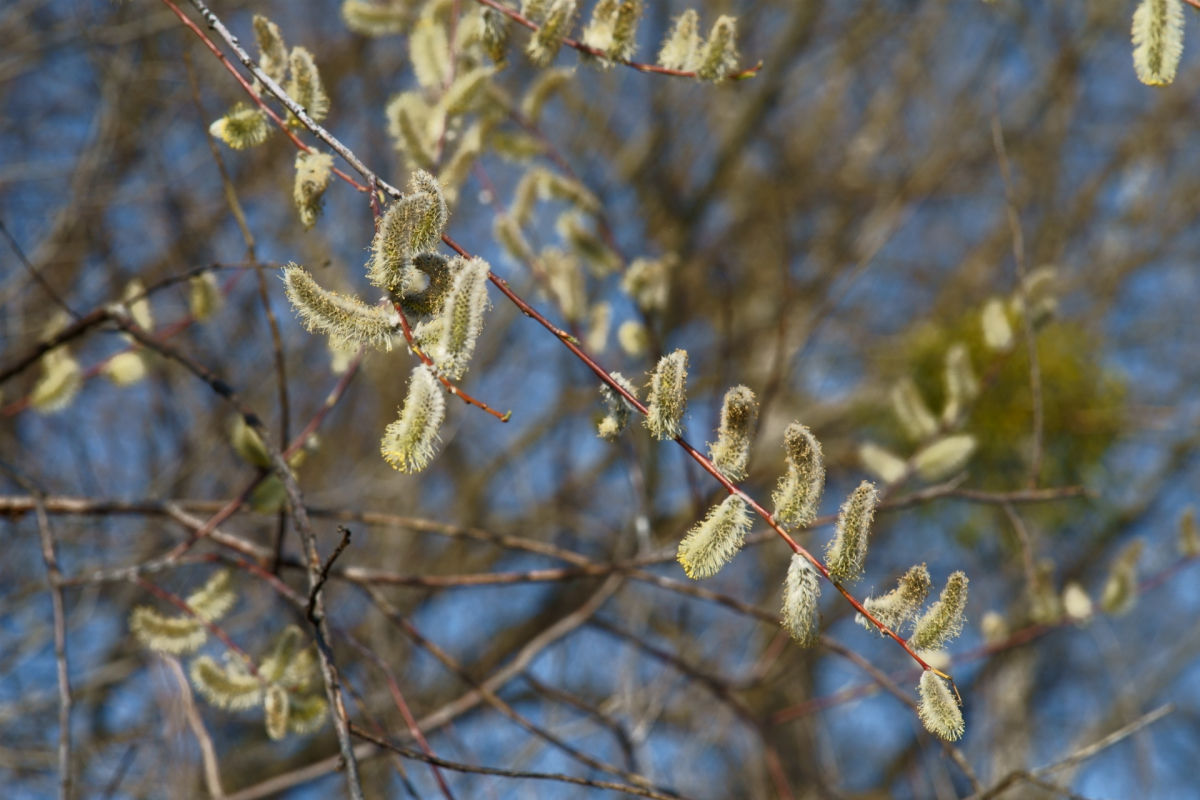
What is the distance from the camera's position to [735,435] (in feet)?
3.58

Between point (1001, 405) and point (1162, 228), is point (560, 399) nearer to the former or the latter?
point (1001, 405)

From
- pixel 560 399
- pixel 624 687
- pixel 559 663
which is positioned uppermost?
pixel 560 399

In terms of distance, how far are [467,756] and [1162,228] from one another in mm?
4570

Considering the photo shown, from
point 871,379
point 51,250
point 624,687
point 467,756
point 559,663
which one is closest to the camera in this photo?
point 467,756

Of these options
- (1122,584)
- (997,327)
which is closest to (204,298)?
(997,327)

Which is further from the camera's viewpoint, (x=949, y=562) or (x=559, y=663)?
(x=949, y=562)

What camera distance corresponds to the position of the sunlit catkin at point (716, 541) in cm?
104

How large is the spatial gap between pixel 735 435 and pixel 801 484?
0.09m

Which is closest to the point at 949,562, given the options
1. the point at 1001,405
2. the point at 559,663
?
the point at 1001,405

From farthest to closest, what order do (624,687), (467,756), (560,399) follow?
(560,399), (624,687), (467,756)

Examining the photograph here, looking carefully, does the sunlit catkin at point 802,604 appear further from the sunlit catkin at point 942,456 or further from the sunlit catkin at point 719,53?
the sunlit catkin at point 942,456

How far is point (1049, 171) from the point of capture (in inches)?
200

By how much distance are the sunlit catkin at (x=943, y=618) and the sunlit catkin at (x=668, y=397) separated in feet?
1.05

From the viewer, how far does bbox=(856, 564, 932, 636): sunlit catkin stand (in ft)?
3.46
